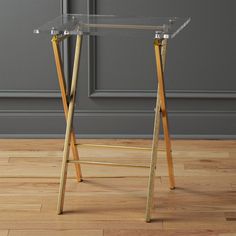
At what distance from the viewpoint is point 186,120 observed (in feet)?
11.8

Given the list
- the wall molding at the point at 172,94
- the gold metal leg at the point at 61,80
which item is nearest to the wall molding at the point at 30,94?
the wall molding at the point at 172,94

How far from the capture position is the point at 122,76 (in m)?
3.56

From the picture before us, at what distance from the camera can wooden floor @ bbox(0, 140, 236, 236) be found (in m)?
2.41

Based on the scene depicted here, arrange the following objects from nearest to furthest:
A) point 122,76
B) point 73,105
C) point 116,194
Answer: point 73,105
point 116,194
point 122,76

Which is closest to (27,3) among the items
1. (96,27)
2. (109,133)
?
(109,133)

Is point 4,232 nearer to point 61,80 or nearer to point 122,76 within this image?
point 61,80

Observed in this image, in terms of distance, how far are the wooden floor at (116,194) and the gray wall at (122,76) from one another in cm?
15

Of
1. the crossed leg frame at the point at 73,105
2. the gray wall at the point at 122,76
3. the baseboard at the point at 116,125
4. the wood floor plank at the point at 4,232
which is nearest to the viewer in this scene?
the wood floor plank at the point at 4,232

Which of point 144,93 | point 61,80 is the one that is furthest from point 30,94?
point 61,80

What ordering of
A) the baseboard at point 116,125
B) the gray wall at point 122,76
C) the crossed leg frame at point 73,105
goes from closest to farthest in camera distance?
the crossed leg frame at point 73,105 < the gray wall at point 122,76 < the baseboard at point 116,125

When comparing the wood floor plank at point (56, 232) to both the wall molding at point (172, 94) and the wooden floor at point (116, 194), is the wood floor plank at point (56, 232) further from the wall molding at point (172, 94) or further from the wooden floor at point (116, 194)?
the wall molding at point (172, 94)

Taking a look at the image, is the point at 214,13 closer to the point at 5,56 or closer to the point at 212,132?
the point at 212,132

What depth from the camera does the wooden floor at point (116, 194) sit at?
2.41 m

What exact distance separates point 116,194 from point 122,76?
1.00 meters
